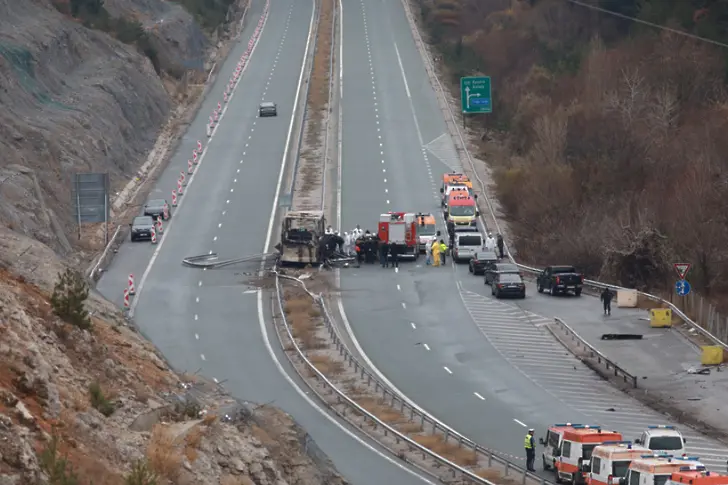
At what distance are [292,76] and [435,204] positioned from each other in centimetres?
4172

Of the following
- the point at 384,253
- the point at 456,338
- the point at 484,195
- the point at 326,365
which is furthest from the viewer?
the point at 484,195

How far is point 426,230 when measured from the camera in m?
66.1

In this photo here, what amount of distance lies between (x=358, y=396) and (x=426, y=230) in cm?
2396

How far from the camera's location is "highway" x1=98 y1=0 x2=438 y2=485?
40125 millimetres

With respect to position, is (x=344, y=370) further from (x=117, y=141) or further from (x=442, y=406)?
(x=117, y=141)

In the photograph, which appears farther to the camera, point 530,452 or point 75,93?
point 75,93

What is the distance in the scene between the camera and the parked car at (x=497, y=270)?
56938 mm

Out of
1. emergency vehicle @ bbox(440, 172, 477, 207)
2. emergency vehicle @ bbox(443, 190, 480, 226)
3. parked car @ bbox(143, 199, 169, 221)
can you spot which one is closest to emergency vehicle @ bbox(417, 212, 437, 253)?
emergency vehicle @ bbox(443, 190, 480, 226)

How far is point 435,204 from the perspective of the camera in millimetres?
75312

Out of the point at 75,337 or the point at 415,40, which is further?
the point at 415,40

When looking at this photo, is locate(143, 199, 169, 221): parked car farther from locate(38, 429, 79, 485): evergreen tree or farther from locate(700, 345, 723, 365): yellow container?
locate(38, 429, 79, 485): evergreen tree

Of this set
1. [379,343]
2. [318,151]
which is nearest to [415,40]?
[318,151]

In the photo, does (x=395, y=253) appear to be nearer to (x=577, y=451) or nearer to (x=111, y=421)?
(x=577, y=451)

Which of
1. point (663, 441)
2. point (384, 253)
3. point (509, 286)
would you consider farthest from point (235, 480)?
point (384, 253)
